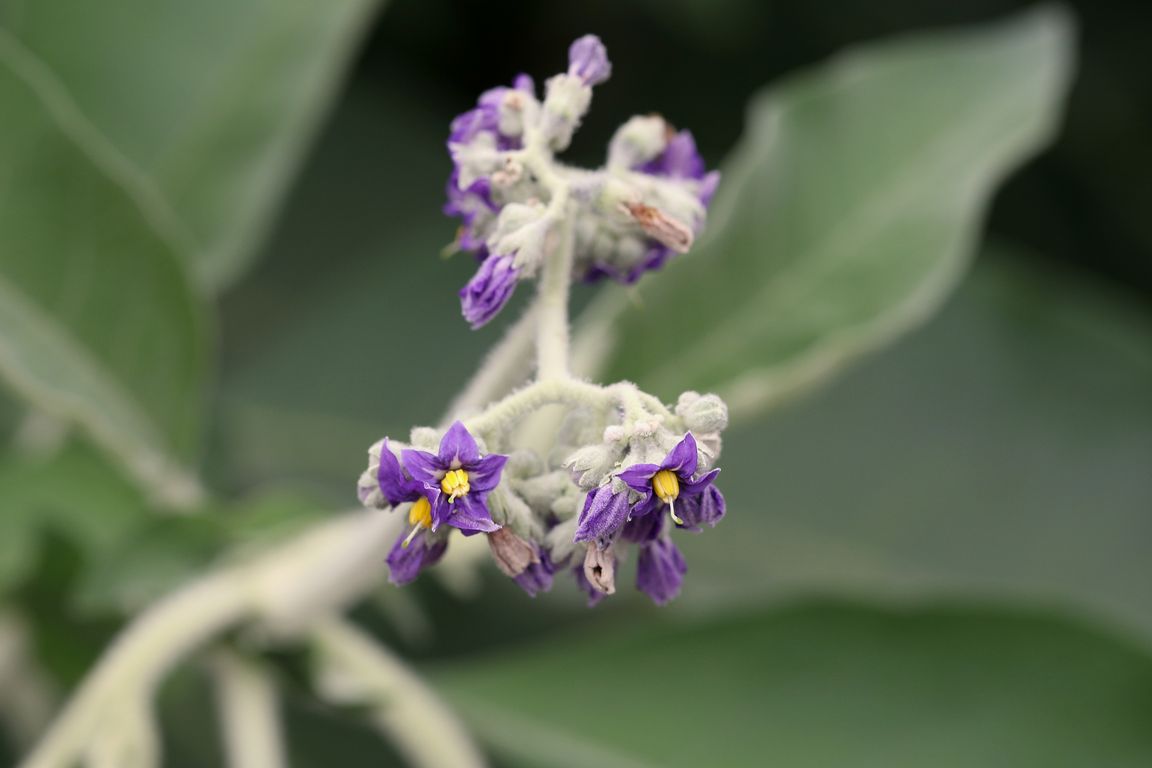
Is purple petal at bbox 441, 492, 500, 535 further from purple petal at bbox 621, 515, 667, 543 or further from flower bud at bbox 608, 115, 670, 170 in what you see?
flower bud at bbox 608, 115, 670, 170

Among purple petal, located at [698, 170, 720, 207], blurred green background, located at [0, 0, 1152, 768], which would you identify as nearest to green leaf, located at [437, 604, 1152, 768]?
blurred green background, located at [0, 0, 1152, 768]

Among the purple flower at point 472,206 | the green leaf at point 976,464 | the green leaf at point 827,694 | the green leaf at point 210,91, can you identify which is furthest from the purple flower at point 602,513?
the green leaf at point 976,464

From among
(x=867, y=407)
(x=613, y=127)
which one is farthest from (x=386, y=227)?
(x=867, y=407)

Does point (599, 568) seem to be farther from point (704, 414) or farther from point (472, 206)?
point (472, 206)

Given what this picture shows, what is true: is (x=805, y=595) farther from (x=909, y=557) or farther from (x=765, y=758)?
(x=909, y=557)

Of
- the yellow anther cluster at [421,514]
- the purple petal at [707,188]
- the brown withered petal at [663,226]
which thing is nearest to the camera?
the yellow anther cluster at [421,514]

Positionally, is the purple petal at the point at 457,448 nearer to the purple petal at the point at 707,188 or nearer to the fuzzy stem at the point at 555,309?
the fuzzy stem at the point at 555,309
